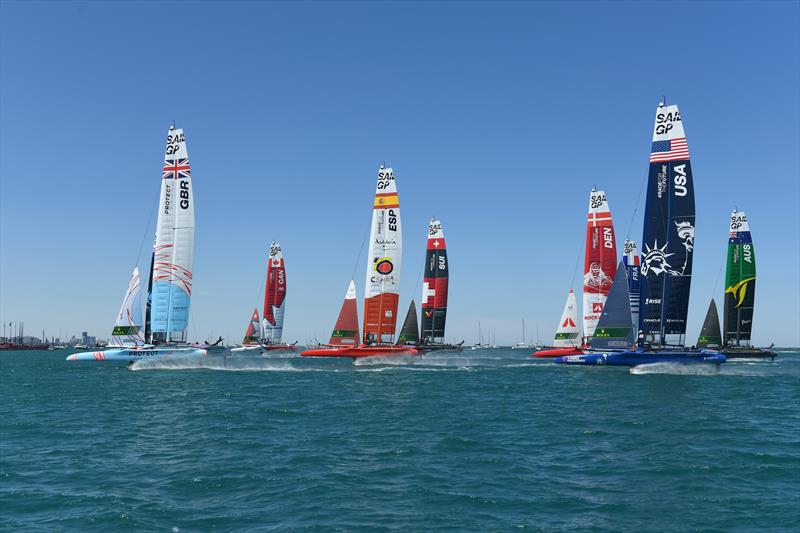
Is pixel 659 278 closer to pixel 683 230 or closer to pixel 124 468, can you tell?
pixel 683 230

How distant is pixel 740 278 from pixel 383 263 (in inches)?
1837

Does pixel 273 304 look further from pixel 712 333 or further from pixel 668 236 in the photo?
pixel 668 236

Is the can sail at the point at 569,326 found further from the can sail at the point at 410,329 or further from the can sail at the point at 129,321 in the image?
the can sail at the point at 129,321

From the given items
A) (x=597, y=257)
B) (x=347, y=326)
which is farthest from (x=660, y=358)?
(x=347, y=326)

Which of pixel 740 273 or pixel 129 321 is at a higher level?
pixel 740 273

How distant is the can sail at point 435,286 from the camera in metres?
79.8

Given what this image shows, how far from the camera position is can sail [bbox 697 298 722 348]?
266 ft

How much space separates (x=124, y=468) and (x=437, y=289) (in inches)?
2566

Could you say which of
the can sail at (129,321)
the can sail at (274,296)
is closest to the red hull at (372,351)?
the can sail at (129,321)

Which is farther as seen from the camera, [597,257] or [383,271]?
[597,257]

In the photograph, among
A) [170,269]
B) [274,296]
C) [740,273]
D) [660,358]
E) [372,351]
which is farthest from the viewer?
[274,296]

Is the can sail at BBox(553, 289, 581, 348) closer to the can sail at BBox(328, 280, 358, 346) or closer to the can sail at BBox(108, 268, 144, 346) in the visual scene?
the can sail at BBox(328, 280, 358, 346)

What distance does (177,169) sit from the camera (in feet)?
186

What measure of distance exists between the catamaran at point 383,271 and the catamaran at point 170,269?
55.1 feet
